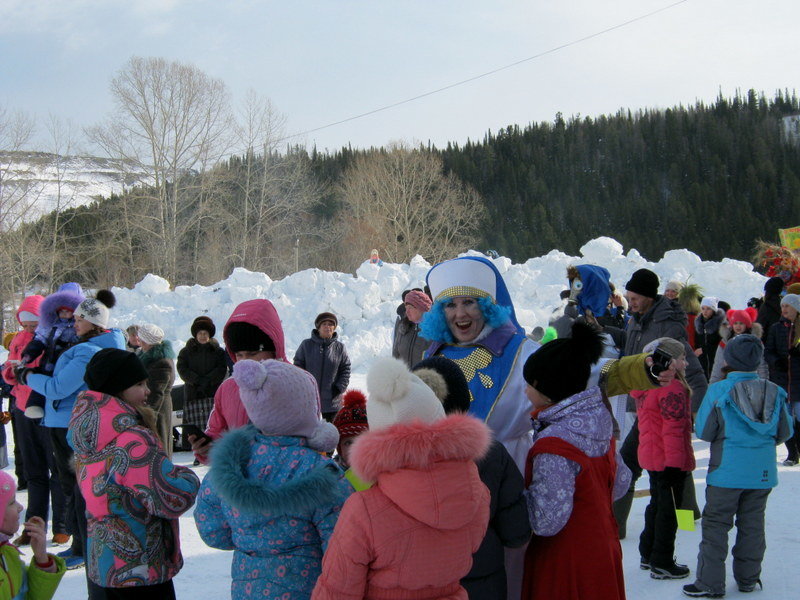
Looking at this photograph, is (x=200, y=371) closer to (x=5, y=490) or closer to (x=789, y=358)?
(x=5, y=490)

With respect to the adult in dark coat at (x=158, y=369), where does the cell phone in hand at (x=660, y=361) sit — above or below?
A: above

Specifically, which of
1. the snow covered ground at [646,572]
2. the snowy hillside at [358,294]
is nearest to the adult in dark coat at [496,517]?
the snow covered ground at [646,572]

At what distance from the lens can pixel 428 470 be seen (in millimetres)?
1881

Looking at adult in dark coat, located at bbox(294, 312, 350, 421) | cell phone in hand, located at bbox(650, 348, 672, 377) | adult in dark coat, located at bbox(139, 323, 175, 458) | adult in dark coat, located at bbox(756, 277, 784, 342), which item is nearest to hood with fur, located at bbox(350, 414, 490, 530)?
cell phone in hand, located at bbox(650, 348, 672, 377)

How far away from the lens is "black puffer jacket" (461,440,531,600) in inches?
85.7

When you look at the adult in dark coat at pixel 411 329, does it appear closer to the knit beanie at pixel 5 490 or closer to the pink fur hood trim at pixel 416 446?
the knit beanie at pixel 5 490

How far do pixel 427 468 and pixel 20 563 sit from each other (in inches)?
63.4

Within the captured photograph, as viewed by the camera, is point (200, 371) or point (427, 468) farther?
point (200, 371)

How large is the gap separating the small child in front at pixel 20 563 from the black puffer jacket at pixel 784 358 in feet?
23.2

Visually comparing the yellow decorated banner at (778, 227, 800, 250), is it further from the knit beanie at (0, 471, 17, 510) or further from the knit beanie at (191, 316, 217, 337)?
the knit beanie at (0, 471, 17, 510)

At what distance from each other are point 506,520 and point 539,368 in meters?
0.56

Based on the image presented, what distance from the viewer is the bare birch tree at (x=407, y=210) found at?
31.8 m

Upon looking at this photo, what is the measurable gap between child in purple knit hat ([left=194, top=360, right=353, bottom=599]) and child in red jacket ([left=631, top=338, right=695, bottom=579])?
279 centimetres

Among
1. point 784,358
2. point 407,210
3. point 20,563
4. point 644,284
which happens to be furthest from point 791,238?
point 407,210
